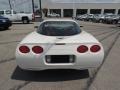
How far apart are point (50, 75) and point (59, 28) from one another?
4.50 feet

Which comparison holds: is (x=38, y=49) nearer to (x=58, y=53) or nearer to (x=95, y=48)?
(x=58, y=53)

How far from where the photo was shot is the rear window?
18.5 feet

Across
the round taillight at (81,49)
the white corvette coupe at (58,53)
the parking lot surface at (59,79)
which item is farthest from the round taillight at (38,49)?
the round taillight at (81,49)

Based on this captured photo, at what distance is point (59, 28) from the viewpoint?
602 centimetres

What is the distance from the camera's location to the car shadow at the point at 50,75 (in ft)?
17.0

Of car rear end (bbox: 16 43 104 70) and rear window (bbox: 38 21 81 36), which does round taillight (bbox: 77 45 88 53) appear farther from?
rear window (bbox: 38 21 81 36)

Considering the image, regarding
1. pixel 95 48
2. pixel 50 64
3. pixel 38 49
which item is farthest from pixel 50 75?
pixel 95 48

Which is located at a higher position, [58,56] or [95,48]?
[95,48]

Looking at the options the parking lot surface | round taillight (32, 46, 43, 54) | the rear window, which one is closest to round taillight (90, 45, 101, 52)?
the parking lot surface

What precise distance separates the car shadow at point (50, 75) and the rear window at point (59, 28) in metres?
1.01

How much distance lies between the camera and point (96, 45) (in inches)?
194

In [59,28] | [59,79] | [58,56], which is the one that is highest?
[59,28]

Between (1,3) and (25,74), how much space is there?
5066 centimetres

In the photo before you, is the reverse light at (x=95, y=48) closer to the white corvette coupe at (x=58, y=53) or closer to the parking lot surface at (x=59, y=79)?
the white corvette coupe at (x=58, y=53)
